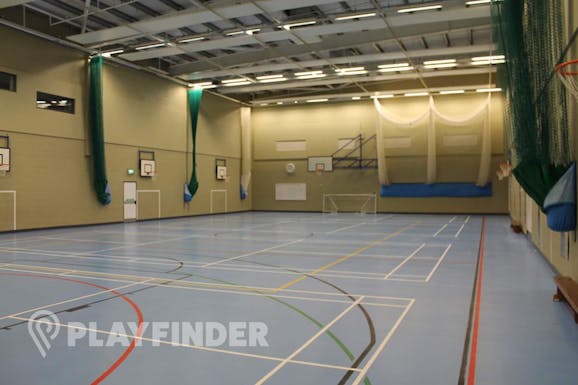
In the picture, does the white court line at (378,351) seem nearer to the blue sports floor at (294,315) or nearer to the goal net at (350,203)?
the blue sports floor at (294,315)

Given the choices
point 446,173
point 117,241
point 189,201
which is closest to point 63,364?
point 117,241

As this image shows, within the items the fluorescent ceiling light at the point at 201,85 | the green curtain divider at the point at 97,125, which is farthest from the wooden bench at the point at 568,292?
the fluorescent ceiling light at the point at 201,85

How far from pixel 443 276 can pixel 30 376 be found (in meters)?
7.63

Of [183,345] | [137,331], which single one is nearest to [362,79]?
[137,331]

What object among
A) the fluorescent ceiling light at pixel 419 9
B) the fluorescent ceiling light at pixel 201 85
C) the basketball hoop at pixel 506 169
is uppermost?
the fluorescent ceiling light at pixel 419 9

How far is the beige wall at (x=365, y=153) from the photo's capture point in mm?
31094

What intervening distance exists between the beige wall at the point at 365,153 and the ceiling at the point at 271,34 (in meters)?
3.49

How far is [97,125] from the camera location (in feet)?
72.3

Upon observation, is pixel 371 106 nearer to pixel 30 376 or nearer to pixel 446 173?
pixel 446 173

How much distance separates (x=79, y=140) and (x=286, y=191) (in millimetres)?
17387

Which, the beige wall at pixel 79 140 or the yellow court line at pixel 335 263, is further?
the beige wall at pixel 79 140

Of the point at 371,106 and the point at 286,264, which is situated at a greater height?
the point at 371,106

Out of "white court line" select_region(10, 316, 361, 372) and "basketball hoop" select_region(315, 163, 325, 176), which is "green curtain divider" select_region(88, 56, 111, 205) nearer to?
"basketball hoop" select_region(315, 163, 325, 176)

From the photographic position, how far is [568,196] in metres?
7.37
